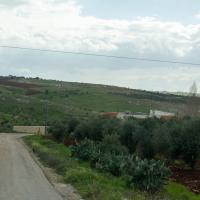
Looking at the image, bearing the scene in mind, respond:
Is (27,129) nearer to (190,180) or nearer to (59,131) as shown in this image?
(59,131)

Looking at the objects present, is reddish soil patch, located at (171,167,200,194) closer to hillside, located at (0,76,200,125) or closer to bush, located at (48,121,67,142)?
bush, located at (48,121,67,142)

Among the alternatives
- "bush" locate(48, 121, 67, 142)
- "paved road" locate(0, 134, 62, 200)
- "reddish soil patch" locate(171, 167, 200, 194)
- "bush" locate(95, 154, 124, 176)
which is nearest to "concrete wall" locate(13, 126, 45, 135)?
"bush" locate(48, 121, 67, 142)

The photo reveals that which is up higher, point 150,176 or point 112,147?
point 150,176

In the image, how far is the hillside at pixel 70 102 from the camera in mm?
122812

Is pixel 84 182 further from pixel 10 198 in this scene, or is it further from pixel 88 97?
pixel 88 97

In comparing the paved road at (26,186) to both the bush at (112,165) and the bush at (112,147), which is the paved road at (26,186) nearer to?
the bush at (112,165)

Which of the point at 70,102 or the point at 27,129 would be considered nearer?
the point at 27,129

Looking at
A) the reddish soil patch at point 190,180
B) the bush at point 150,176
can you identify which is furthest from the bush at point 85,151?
the bush at point 150,176

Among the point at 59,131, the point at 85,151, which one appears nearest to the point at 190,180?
the point at 85,151

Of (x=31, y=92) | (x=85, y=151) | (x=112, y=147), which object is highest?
(x=31, y=92)

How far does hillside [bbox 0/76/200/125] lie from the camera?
12281 cm

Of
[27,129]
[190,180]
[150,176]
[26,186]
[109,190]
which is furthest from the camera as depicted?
[27,129]

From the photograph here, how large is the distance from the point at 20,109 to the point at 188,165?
90181 mm

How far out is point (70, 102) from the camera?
5408 inches
